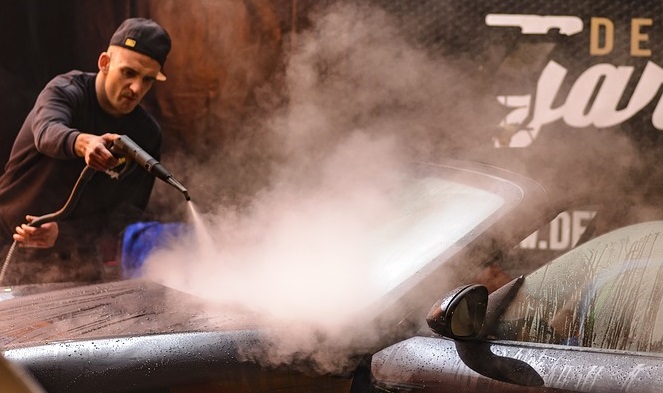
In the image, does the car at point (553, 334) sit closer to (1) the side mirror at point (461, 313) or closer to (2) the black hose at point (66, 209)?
(1) the side mirror at point (461, 313)

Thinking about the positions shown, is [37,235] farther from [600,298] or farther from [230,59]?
[600,298]

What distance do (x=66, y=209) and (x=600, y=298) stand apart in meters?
3.79

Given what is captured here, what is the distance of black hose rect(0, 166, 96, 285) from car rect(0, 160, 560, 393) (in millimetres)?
2625

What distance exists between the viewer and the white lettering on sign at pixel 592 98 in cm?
520

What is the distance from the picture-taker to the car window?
1.99 metres

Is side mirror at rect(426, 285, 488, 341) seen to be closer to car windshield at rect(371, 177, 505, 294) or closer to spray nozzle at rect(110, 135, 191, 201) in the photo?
car windshield at rect(371, 177, 505, 294)

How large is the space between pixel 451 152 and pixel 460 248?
10.7 ft

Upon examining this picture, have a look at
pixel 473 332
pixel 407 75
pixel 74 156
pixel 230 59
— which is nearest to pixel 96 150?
pixel 74 156

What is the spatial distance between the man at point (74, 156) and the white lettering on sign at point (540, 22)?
6.82 feet

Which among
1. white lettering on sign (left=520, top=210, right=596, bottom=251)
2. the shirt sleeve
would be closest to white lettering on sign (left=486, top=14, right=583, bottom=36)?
white lettering on sign (left=520, top=210, right=596, bottom=251)

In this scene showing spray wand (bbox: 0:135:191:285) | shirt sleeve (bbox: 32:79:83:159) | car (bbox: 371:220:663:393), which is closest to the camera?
car (bbox: 371:220:663:393)

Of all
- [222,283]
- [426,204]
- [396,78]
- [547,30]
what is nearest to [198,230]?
[222,283]

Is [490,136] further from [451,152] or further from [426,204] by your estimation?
[426,204]

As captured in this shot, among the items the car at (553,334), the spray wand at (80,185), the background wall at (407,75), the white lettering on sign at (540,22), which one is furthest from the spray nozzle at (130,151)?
the car at (553,334)
